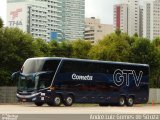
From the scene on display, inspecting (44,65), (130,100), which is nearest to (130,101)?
(130,100)

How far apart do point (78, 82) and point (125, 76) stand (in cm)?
544

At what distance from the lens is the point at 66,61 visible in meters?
36.1

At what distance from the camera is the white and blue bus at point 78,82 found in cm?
3547

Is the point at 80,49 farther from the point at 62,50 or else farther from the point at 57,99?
the point at 57,99

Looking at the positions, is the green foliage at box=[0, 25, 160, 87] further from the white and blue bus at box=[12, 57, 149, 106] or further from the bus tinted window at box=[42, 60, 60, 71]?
the bus tinted window at box=[42, 60, 60, 71]

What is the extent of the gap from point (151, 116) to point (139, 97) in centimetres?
3140

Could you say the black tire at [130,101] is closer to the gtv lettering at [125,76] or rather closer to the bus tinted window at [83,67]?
the gtv lettering at [125,76]

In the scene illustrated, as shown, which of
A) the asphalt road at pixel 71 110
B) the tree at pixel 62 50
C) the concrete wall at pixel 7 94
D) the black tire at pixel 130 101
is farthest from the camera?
the tree at pixel 62 50

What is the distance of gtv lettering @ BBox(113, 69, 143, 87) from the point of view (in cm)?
4038

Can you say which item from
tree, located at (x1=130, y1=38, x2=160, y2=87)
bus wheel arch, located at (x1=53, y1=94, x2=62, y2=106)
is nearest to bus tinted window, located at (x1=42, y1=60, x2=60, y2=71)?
bus wheel arch, located at (x1=53, y1=94, x2=62, y2=106)

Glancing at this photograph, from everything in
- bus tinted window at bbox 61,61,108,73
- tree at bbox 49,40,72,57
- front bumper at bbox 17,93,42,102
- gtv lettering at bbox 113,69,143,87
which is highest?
tree at bbox 49,40,72,57

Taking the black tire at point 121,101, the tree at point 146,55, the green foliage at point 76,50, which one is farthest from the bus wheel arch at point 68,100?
the tree at point 146,55

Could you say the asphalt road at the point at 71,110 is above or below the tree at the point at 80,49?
below

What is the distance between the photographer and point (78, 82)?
1467 inches
